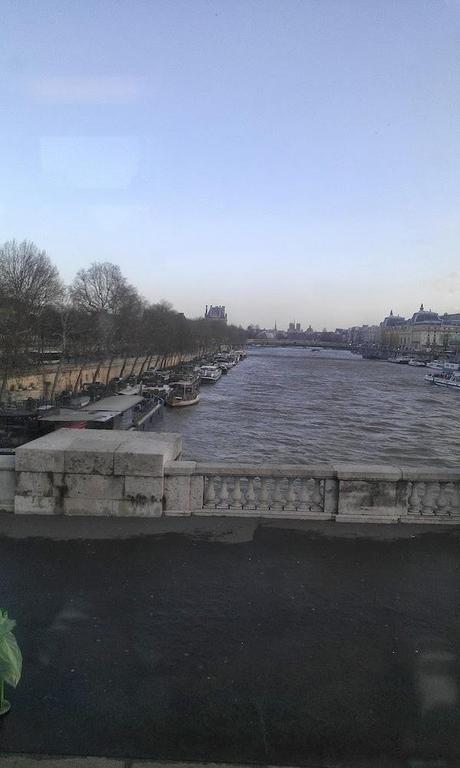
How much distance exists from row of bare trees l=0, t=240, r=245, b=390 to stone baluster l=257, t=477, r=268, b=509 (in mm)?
28586

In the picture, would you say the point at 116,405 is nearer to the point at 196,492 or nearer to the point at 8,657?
the point at 196,492

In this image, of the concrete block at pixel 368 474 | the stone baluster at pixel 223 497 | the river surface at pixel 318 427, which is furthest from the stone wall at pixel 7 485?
the river surface at pixel 318 427

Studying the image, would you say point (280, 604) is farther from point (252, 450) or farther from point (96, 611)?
point (252, 450)

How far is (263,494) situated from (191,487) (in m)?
0.83

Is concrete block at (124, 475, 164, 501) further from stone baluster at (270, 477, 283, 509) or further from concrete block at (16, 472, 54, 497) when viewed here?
stone baluster at (270, 477, 283, 509)

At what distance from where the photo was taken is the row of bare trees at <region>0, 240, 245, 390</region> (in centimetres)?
3466

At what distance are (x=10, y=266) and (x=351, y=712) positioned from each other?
42511 mm

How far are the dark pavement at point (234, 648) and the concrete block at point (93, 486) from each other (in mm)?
692

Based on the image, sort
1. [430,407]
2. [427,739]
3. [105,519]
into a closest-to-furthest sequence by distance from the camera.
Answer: [427,739], [105,519], [430,407]

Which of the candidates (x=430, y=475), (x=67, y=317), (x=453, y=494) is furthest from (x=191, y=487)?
(x=67, y=317)

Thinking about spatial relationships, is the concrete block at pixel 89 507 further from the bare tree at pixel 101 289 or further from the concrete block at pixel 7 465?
the bare tree at pixel 101 289

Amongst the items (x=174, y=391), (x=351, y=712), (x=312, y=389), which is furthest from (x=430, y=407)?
(x=351, y=712)

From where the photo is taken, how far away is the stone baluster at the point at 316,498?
598 centimetres

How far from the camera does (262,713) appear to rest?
118 inches
